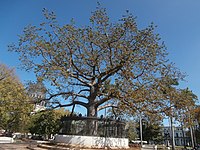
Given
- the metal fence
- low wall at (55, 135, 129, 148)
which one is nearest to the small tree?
the metal fence

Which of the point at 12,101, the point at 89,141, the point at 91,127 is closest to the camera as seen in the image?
the point at 89,141

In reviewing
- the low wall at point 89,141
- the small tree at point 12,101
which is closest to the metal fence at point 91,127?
the low wall at point 89,141

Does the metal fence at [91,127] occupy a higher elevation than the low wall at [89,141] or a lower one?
higher

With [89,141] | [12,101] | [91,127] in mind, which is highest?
[12,101]

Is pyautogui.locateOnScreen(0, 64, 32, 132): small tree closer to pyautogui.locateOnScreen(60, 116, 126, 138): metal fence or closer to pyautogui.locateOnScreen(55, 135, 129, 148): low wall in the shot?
pyautogui.locateOnScreen(60, 116, 126, 138): metal fence

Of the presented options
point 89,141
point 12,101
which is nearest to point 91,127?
point 89,141

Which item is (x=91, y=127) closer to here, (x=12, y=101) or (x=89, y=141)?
(x=89, y=141)

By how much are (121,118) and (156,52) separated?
7650mm

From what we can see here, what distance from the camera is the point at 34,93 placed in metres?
19.4

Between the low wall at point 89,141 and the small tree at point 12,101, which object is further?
the small tree at point 12,101

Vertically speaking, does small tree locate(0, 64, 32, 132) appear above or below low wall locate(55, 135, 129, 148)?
above

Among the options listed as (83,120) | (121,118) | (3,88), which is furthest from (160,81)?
(3,88)

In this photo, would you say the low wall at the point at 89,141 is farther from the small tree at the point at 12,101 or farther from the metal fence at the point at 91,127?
the small tree at the point at 12,101

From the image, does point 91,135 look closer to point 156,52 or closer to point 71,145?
point 71,145
